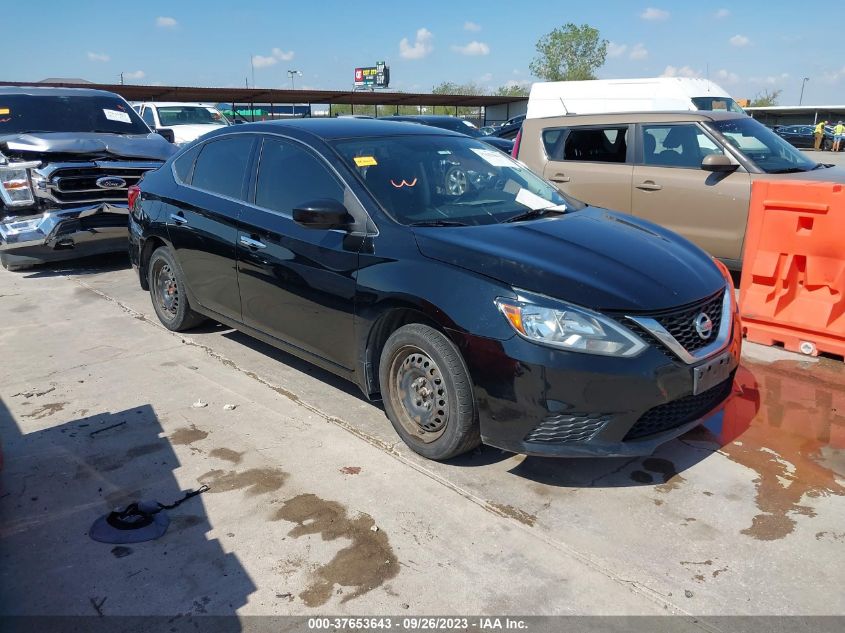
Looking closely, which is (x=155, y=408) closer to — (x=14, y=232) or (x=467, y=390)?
(x=467, y=390)

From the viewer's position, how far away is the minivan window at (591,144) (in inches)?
306

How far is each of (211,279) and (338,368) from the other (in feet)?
5.01

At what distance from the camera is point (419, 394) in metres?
3.62

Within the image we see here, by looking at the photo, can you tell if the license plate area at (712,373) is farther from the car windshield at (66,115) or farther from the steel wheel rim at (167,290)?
the car windshield at (66,115)

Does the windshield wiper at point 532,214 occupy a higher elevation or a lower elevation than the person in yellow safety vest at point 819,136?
lower

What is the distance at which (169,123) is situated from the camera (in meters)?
16.9

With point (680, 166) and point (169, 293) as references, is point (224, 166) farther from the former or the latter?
point (680, 166)

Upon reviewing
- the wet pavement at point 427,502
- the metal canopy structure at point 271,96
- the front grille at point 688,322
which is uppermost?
the metal canopy structure at point 271,96

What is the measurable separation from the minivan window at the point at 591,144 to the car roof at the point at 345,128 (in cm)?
356

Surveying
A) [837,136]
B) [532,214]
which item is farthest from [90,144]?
[837,136]

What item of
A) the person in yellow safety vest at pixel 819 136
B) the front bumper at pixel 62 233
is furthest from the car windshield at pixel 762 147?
the person in yellow safety vest at pixel 819 136

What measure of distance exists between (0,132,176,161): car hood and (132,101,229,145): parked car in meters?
7.58

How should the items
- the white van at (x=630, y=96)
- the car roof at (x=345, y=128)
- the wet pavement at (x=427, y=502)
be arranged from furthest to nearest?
1. the white van at (x=630, y=96)
2. the car roof at (x=345, y=128)
3. the wet pavement at (x=427, y=502)

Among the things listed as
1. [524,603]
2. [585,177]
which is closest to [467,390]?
[524,603]
